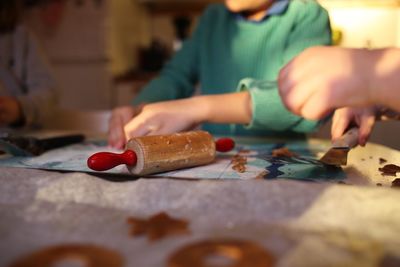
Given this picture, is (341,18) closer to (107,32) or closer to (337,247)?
(107,32)

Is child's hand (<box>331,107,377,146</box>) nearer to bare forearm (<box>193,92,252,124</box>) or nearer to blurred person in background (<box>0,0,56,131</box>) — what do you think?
bare forearm (<box>193,92,252,124</box>)

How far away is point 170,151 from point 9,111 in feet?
2.51

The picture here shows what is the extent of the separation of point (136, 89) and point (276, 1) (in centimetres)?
120

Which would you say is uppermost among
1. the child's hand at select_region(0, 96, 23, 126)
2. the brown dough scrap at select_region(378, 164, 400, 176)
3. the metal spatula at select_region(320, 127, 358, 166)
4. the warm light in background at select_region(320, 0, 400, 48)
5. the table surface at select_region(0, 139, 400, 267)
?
the warm light in background at select_region(320, 0, 400, 48)

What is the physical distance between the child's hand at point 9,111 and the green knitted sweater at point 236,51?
14.6 inches

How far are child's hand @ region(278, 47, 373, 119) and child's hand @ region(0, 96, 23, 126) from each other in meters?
0.90

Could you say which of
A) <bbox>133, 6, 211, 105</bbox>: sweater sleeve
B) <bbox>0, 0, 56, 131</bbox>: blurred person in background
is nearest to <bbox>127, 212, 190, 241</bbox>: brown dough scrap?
<bbox>133, 6, 211, 105</bbox>: sweater sleeve

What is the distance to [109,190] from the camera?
1.35 feet

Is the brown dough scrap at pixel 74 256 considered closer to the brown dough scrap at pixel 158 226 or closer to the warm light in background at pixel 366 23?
the brown dough scrap at pixel 158 226

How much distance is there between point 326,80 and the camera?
Result: 17.0 inches

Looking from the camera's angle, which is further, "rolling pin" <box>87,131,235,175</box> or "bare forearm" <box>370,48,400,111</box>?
"rolling pin" <box>87,131,235,175</box>

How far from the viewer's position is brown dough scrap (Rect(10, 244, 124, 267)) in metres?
0.27

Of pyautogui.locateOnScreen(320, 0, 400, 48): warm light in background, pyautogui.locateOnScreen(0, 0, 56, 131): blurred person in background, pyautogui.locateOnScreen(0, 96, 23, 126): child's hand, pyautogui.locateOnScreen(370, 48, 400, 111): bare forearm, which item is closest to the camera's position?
pyautogui.locateOnScreen(370, 48, 400, 111): bare forearm

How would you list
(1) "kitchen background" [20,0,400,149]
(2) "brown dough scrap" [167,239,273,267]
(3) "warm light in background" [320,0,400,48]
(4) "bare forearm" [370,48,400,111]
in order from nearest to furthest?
(2) "brown dough scrap" [167,239,273,267] < (4) "bare forearm" [370,48,400,111] < (1) "kitchen background" [20,0,400,149] < (3) "warm light in background" [320,0,400,48]
